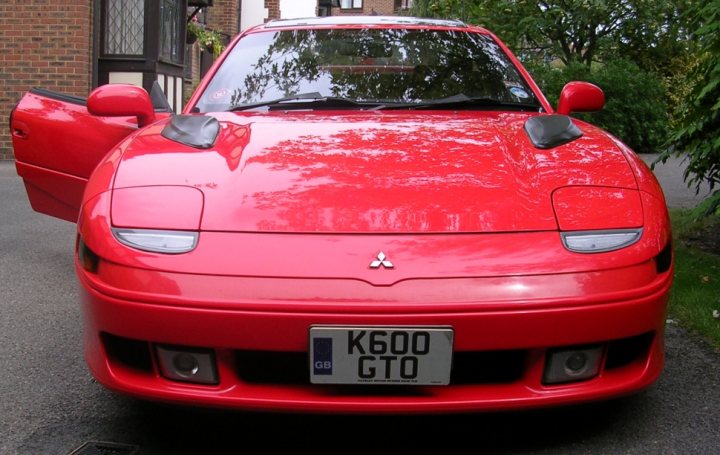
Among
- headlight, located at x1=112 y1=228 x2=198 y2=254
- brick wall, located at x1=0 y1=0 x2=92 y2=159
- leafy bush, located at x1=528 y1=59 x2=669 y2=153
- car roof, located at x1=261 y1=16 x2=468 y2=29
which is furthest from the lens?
leafy bush, located at x1=528 y1=59 x2=669 y2=153

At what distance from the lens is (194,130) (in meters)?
2.81

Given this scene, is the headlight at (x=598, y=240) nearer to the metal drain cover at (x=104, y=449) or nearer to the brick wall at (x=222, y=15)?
the metal drain cover at (x=104, y=449)

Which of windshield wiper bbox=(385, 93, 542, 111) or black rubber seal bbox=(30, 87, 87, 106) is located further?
black rubber seal bbox=(30, 87, 87, 106)

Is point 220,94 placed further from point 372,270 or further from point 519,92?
point 372,270

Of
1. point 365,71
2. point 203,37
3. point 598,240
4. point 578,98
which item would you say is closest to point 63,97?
point 365,71

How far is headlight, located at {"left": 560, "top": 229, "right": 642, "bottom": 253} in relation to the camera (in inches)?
88.0

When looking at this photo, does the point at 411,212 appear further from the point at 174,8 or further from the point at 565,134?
the point at 174,8

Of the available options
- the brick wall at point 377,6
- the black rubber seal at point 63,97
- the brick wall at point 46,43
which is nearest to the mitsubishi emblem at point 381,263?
the black rubber seal at point 63,97

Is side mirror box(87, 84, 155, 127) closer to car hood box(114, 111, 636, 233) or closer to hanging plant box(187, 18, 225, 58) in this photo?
car hood box(114, 111, 636, 233)

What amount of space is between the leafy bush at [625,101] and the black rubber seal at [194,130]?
47.1 ft

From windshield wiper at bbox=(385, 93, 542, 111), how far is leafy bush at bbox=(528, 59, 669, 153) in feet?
44.4

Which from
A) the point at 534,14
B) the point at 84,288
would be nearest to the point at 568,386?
the point at 84,288

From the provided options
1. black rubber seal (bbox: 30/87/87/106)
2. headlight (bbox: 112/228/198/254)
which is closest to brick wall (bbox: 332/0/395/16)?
black rubber seal (bbox: 30/87/87/106)

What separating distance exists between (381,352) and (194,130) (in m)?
1.16
